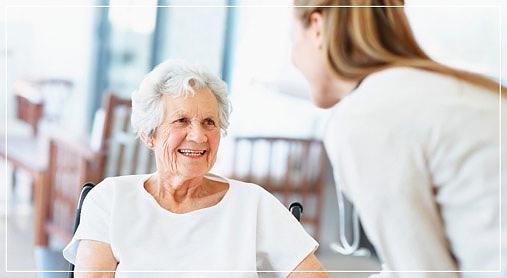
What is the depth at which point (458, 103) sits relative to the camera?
172cm

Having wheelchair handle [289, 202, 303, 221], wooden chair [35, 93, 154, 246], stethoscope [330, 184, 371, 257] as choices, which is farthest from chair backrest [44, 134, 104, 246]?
stethoscope [330, 184, 371, 257]

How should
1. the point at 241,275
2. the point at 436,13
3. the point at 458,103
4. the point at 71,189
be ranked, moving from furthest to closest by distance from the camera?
the point at 71,189 → the point at 436,13 → the point at 241,275 → the point at 458,103

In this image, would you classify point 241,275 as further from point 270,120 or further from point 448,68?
point 448,68

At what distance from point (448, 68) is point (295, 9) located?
1.19ft

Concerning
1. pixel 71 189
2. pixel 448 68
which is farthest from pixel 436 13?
pixel 71 189

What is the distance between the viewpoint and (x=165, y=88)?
72.4 inches

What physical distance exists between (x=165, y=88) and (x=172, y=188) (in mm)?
226

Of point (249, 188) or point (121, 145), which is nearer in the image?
point (249, 188)

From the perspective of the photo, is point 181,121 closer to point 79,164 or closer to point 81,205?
point 81,205

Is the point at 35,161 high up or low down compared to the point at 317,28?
down

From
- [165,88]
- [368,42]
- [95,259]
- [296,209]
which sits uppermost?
[368,42]

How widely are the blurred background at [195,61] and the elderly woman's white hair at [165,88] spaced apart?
0.10 meters

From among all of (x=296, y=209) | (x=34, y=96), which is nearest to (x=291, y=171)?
(x=296, y=209)

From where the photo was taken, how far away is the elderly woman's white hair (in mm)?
1831
